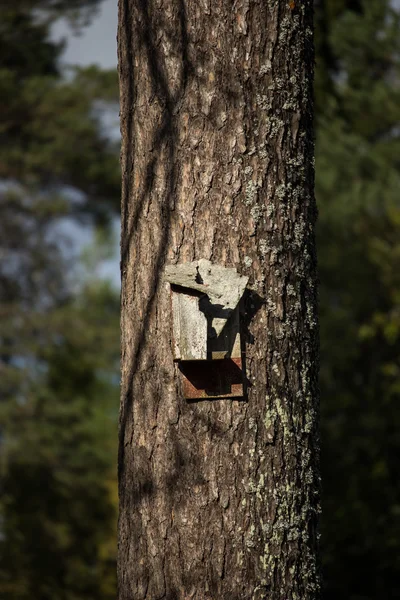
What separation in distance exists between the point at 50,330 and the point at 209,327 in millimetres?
10785

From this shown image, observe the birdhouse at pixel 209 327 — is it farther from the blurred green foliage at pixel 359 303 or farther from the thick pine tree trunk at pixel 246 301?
the blurred green foliage at pixel 359 303

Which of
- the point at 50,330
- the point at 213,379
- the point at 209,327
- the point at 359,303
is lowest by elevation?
the point at 213,379

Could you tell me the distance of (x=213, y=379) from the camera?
5.72 ft

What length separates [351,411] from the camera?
1094cm

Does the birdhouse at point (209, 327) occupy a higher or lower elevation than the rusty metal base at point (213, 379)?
higher

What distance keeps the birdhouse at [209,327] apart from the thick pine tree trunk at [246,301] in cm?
3

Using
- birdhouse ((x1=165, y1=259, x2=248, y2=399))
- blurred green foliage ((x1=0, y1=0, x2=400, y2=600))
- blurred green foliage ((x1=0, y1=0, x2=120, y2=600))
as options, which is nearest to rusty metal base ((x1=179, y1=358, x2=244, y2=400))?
birdhouse ((x1=165, y1=259, x2=248, y2=399))

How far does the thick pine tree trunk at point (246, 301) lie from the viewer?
171 cm

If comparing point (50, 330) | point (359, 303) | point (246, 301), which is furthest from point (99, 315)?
point (246, 301)

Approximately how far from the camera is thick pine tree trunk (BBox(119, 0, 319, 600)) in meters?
1.71

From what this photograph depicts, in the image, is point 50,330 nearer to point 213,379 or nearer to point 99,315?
point 99,315

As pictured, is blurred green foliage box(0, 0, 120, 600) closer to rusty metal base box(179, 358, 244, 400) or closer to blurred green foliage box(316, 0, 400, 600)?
blurred green foliage box(316, 0, 400, 600)

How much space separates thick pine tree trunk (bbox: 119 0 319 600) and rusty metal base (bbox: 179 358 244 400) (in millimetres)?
21

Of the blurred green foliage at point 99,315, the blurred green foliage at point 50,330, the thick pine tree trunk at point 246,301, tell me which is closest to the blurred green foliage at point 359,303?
Result: the blurred green foliage at point 99,315
